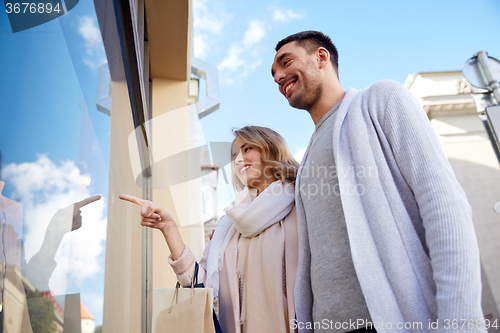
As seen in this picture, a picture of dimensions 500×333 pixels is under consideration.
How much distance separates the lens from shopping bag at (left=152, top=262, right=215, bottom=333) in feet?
3.73

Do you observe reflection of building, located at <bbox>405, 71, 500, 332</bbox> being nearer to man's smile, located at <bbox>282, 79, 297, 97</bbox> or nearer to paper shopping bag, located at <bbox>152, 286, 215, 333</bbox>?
man's smile, located at <bbox>282, 79, 297, 97</bbox>

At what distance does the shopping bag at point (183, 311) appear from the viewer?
114 centimetres

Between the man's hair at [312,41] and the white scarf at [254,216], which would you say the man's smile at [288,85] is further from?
the white scarf at [254,216]

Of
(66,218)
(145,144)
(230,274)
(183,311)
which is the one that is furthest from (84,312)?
(145,144)

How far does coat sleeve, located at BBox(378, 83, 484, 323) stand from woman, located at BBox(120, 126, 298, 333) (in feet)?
1.93

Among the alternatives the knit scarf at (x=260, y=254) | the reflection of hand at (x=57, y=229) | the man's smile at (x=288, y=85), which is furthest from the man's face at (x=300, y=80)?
the reflection of hand at (x=57, y=229)

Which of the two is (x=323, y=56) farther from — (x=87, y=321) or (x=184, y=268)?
(x=87, y=321)

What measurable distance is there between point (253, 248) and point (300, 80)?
0.74 meters

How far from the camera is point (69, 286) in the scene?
2.16ft

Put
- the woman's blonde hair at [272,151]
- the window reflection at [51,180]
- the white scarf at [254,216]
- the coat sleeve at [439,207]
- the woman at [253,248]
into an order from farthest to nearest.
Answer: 1. the woman's blonde hair at [272,151]
2. the white scarf at [254,216]
3. the woman at [253,248]
4. the coat sleeve at [439,207]
5. the window reflection at [51,180]

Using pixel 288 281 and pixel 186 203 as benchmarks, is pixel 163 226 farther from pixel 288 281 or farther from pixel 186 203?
pixel 186 203

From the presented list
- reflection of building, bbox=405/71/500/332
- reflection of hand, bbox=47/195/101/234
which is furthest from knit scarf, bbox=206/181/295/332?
reflection of building, bbox=405/71/500/332

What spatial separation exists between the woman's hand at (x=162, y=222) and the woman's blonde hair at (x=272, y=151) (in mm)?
542

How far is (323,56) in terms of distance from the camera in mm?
1414
